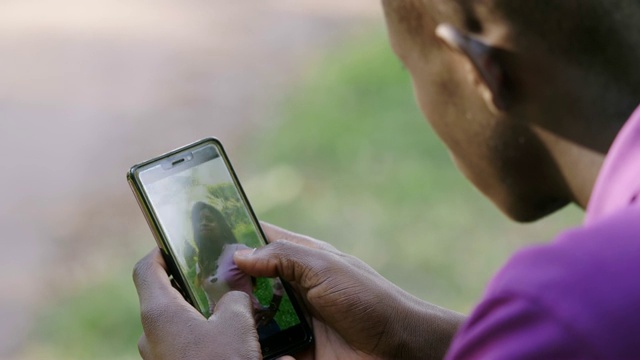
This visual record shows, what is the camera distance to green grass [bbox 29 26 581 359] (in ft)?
8.41

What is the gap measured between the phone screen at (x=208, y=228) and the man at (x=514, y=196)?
0.04 metres

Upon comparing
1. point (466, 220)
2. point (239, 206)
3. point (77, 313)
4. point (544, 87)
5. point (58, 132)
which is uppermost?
point (544, 87)

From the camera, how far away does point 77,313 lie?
2605mm

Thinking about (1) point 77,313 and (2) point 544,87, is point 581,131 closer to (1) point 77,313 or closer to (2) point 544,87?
(2) point 544,87

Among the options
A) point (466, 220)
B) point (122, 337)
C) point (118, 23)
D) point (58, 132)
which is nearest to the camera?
point (122, 337)

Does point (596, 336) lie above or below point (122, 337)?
above

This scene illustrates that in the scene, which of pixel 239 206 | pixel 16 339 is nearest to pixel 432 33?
pixel 239 206

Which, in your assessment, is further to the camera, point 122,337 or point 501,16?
point 122,337

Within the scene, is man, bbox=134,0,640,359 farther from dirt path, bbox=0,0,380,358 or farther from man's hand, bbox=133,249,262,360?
dirt path, bbox=0,0,380,358

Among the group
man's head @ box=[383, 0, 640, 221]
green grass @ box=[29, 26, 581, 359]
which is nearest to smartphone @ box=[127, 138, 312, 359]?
man's head @ box=[383, 0, 640, 221]

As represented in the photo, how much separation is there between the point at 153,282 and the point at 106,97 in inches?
85.1

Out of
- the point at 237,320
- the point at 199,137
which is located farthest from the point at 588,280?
the point at 199,137

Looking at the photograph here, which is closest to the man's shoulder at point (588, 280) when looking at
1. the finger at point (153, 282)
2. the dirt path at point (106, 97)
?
the finger at point (153, 282)

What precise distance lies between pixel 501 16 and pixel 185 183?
55 centimetres
